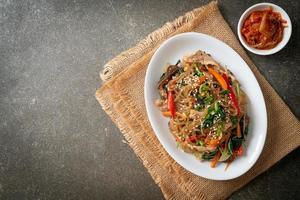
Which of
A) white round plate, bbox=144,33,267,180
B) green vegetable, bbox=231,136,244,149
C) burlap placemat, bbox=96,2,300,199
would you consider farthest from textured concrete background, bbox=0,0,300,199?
green vegetable, bbox=231,136,244,149

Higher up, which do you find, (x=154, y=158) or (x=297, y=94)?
(x=154, y=158)

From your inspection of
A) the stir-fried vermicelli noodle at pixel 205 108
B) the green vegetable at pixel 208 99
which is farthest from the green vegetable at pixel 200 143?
the green vegetable at pixel 208 99

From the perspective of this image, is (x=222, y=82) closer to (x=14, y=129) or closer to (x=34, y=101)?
(x=34, y=101)

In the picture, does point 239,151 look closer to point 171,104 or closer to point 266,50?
point 171,104

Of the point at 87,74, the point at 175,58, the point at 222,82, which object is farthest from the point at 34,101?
the point at 222,82

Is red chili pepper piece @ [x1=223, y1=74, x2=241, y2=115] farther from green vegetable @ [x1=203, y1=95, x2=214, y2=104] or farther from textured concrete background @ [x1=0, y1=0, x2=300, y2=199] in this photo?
textured concrete background @ [x1=0, y1=0, x2=300, y2=199]

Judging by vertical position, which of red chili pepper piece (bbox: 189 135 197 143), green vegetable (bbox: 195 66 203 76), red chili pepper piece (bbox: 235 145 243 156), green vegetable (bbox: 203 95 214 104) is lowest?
red chili pepper piece (bbox: 235 145 243 156)

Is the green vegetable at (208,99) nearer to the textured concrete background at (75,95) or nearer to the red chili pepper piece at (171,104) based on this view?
the red chili pepper piece at (171,104)
